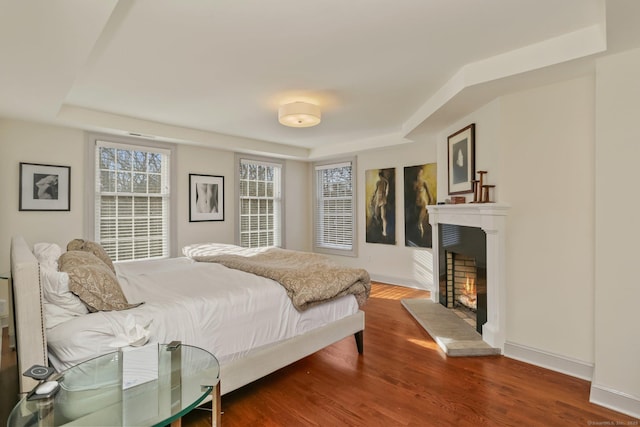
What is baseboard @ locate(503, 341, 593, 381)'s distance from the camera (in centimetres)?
246

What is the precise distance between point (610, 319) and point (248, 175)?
5.05 m

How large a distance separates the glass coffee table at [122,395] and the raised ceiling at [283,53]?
1.77 metres

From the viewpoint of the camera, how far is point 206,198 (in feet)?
16.7

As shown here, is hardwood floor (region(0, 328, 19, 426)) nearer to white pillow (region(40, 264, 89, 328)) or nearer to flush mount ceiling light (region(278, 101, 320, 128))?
white pillow (region(40, 264, 89, 328))

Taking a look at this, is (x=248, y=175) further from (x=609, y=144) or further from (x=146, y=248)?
(x=609, y=144)

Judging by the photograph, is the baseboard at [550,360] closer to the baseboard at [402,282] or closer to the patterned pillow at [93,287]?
the baseboard at [402,282]

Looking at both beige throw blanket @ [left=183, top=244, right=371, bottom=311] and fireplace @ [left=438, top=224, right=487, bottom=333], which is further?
fireplace @ [left=438, top=224, right=487, bottom=333]

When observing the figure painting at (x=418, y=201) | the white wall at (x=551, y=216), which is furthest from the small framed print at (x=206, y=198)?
the white wall at (x=551, y=216)

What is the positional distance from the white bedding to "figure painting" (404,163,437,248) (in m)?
2.62

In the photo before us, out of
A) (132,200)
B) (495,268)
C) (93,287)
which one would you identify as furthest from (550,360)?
(132,200)

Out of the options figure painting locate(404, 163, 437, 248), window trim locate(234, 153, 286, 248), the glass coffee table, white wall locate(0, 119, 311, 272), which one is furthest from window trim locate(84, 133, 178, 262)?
figure painting locate(404, 163, 437, 248)

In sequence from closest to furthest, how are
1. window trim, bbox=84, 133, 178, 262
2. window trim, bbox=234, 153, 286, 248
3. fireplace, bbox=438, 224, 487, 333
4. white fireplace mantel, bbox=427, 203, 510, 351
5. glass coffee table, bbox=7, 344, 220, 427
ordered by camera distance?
glass coffee table, bbox=7, 344, 220, 427 → white fireplace mantel, bbox=427, 203, 510, 351 → fireplace, bbox=438, 224, 487, 333 → window trim, bbox=84, 133, 178, 262 → window trim, bbox=234, 153, 286, 248

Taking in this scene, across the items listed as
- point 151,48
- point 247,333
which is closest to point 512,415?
point 247,333

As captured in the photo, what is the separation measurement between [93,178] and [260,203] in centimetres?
261
